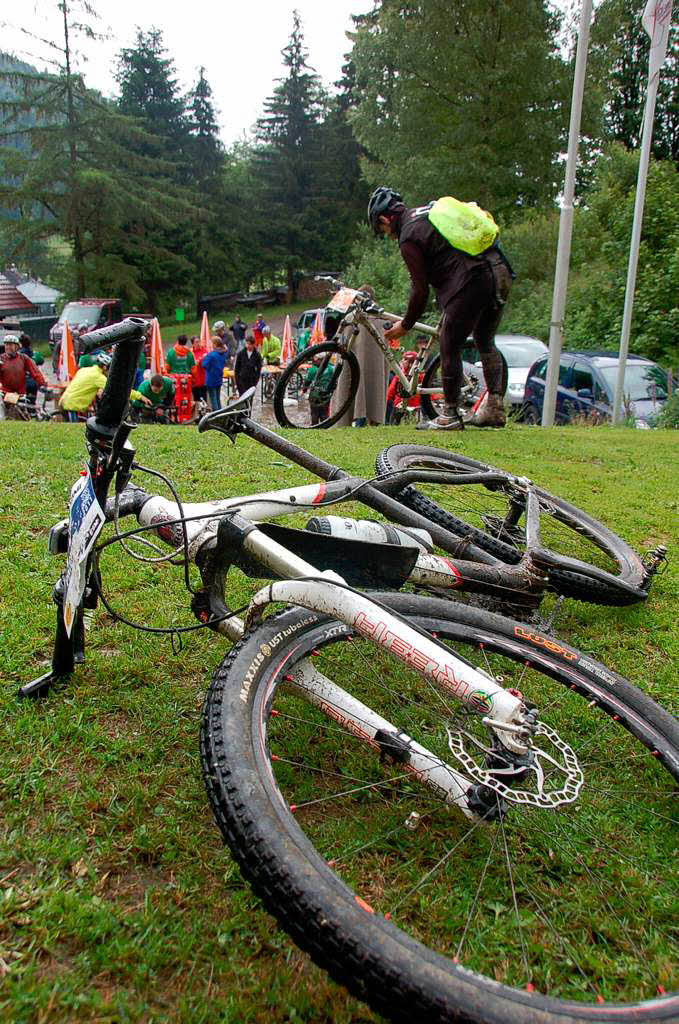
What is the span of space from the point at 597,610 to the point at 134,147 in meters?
45.8

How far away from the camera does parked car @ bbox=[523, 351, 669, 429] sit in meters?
12.6

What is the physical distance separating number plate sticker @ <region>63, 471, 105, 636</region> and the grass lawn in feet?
1.46

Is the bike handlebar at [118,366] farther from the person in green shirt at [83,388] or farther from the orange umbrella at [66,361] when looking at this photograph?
the orange umbrella at [66,361]

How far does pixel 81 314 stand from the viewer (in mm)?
26406

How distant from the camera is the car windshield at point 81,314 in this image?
2606 centimetres

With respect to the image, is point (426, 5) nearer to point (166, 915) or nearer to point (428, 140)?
point (428, 140)

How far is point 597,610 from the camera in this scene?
3.54 meters

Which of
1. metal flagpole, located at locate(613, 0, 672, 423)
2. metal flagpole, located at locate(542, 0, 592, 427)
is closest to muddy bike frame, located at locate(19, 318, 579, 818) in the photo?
metal flagpole, located at locate(542, 0, 592, 427)

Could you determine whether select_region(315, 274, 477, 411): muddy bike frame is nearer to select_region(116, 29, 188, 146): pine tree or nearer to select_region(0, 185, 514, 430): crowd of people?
select_region(0, 185, 514, 430): crowd of people

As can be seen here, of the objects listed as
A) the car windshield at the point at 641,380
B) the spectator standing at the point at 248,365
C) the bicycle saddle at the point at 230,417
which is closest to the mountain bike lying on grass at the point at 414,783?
the bicycle saddle at the point at 230,417

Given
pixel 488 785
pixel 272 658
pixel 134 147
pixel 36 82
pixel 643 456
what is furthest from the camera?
pixel 134 147

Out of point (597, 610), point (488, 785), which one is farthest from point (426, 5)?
point (488, 785)

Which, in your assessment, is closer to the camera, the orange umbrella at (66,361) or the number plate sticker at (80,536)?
the number plate sticker at (80,536)

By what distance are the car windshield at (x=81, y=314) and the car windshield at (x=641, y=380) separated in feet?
63.3
